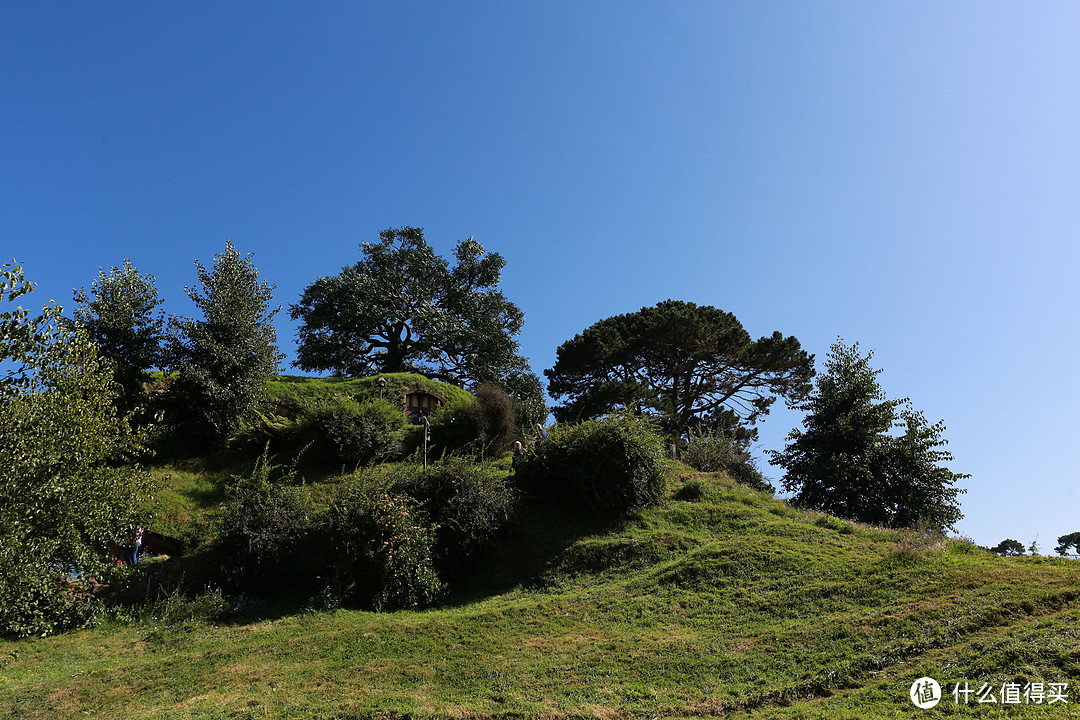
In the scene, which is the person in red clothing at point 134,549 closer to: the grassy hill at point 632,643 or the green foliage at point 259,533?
the green foliage at point 259,533

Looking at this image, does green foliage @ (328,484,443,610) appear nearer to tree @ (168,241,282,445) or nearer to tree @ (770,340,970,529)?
tree @ (168,241,282,445)

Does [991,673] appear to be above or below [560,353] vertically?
below

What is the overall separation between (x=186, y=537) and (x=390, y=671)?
9.36 metres

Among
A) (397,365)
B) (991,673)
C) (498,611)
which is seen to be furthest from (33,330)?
(397,365)

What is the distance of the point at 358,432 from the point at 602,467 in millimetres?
8330

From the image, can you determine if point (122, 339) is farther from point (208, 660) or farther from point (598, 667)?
point (598, 667)

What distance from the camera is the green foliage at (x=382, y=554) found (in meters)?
15.0

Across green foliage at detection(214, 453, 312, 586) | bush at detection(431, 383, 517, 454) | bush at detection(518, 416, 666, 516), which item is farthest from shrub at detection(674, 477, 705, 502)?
green foliage at detection(214, 453, 312, 586)

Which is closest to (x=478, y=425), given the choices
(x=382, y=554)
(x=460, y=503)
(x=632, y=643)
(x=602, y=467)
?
(x=602, y=467)

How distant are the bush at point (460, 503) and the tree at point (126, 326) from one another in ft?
35.8

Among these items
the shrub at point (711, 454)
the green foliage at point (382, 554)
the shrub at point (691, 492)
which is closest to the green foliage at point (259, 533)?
the green foliage at point (382, 554)

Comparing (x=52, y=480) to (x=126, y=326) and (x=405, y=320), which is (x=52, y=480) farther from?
(x=405, y=320)

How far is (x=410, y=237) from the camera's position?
128 ft

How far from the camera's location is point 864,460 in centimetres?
2330
